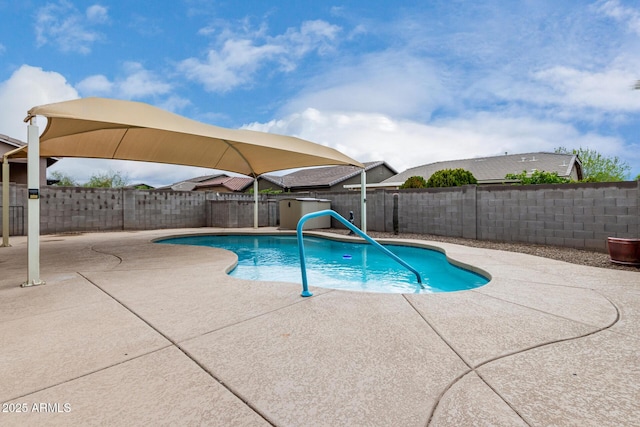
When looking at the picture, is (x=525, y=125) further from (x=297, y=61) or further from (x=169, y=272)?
(x=169, y=272)

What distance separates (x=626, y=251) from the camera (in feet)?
15.6

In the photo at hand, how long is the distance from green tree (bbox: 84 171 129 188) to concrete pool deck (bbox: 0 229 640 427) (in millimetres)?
26882

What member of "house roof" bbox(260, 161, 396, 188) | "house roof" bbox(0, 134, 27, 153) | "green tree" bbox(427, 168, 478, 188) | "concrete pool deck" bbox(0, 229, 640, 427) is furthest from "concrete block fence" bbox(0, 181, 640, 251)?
"house roof" bbox(260, 161, 396, 188)

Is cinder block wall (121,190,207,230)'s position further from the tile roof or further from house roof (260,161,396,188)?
house roof (260,161,396,188)

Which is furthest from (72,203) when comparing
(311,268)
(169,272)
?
(311,268)

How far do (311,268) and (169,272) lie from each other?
8.71 ft

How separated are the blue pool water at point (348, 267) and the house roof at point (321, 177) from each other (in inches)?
455

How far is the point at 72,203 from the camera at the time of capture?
32.7 ft

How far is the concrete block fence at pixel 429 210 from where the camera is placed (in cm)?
612

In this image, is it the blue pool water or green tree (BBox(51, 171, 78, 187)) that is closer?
the blue pool water

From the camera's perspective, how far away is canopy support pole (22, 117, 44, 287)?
3361 millimetres

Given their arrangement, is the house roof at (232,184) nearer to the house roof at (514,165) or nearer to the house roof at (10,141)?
the house roof at (514,165)

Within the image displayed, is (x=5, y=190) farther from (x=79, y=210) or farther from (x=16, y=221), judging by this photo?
(x=79, y=210)

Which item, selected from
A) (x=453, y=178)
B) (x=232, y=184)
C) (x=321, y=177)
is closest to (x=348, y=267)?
(x=453, y=178)
